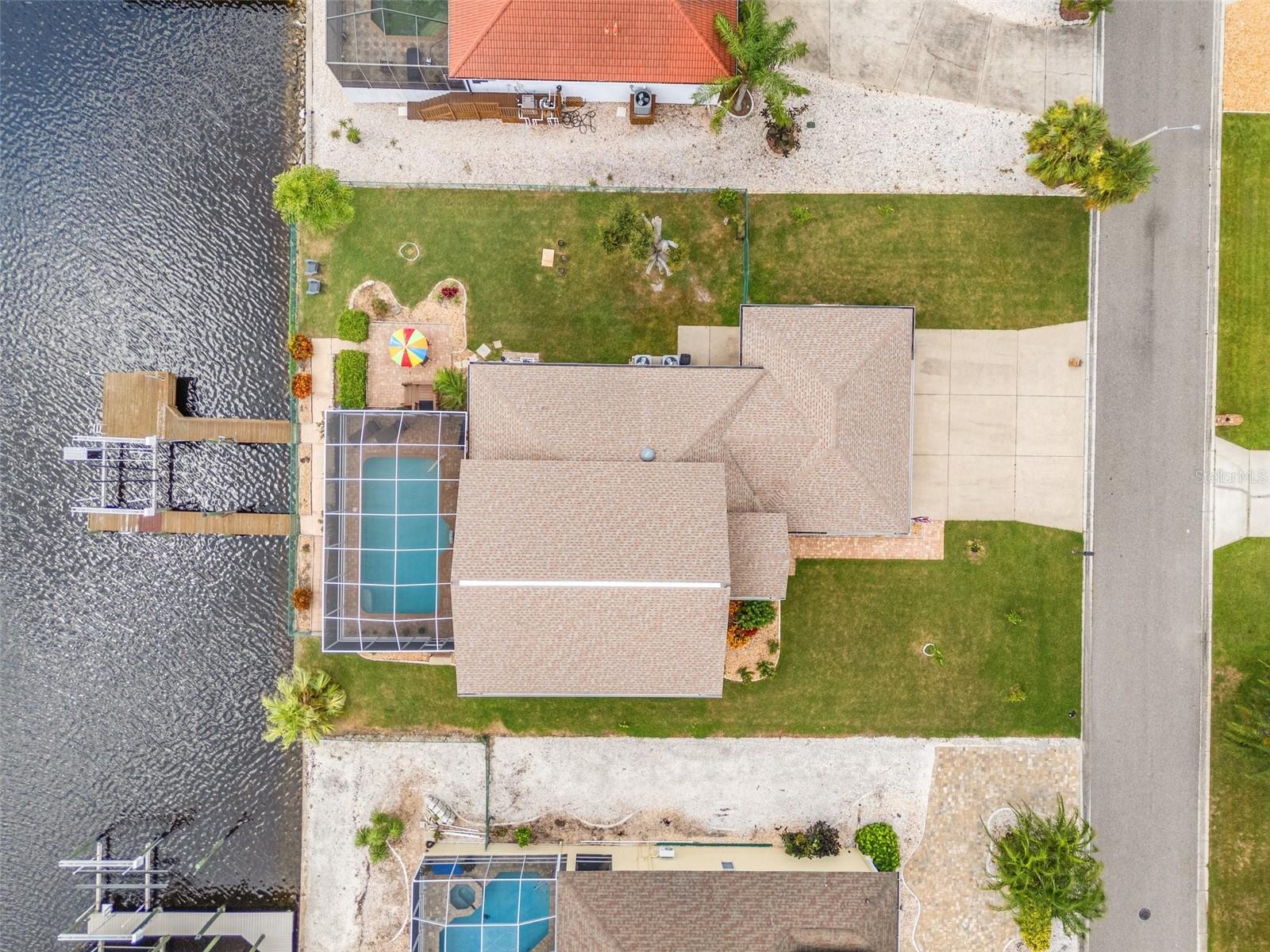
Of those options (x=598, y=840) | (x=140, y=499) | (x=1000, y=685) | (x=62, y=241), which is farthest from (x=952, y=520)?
(x=62, y=241)

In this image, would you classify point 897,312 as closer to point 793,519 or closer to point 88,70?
point 793,519

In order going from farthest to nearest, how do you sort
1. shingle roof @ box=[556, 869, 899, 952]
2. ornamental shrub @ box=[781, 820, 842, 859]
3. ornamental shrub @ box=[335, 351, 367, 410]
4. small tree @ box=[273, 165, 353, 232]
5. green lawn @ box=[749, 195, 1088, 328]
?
Result: green lawn @ box=[749, 195, 1088, 328], ornamental shrub @ box=[335, 351, 367, 410], ornamental shrub @ box=[781, 820, 842, 859], small tree @ box=[273, 165, 353, 232], shingle roof @ box=[556, 869, 899, 952]

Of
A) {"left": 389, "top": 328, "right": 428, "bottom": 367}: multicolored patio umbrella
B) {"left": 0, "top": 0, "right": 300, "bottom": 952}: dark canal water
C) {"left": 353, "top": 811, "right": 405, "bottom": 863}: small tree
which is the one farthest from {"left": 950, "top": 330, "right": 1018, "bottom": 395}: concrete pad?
{"left": 353, "top": 811, "right": 405, "bottom": 863}: small tree

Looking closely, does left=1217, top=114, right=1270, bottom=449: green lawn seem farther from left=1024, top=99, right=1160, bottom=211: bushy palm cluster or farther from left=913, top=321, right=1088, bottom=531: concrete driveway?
left=913, top=321, right=1088, bottom=531: concrete driveway

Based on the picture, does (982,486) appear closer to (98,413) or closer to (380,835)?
(380,835)

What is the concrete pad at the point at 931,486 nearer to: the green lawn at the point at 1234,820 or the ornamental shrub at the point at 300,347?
the green lawn at the point at 1234,820
